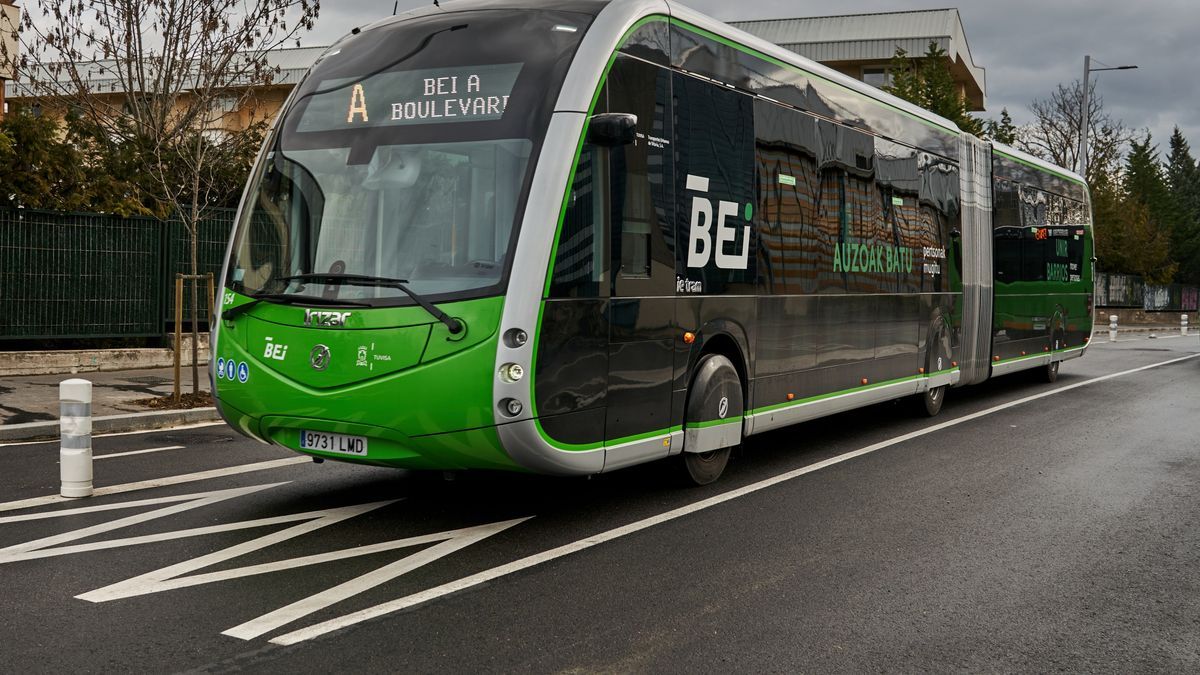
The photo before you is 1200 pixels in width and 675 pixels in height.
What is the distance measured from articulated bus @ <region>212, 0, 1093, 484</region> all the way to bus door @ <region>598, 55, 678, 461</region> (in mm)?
17

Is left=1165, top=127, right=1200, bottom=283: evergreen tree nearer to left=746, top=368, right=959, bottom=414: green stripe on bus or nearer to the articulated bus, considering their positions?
left=746, top=368, right=959, bottom=414: green stripe on bus

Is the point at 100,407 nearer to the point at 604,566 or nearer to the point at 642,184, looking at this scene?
the point at 642,184

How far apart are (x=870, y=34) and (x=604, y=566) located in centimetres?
5138

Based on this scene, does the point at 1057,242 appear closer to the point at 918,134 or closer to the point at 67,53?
the point at 918,134

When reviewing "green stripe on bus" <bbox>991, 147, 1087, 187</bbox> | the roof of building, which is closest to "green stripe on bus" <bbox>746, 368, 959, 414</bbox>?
"green stripe on bus" <bbox>991, 147, 1087, 187</bbox>

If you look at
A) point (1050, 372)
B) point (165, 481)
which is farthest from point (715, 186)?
point (1050, 372)

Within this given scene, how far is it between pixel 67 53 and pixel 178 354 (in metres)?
10.2

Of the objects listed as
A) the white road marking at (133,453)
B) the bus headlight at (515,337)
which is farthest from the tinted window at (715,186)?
the white road marking at (133,453)

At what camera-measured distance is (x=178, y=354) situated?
12852 mm

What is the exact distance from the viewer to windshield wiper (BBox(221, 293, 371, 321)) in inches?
271

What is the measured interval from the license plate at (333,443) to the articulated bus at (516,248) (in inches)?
0.5

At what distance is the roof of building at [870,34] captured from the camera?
2024 inches

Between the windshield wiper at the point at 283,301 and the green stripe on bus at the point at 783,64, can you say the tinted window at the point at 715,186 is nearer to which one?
the green stripe on bus at the point at 783,64

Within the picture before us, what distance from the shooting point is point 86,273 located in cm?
1666
